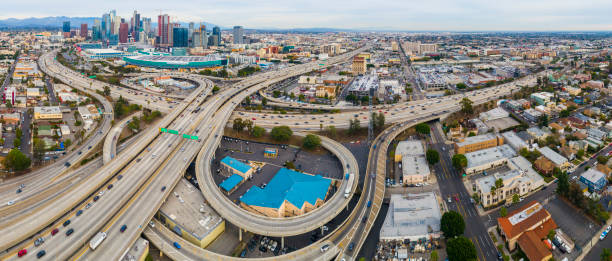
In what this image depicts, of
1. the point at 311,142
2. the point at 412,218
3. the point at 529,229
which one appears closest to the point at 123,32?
the point at 311,142

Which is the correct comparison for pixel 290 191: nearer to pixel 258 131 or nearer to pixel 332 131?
pixel 258 131

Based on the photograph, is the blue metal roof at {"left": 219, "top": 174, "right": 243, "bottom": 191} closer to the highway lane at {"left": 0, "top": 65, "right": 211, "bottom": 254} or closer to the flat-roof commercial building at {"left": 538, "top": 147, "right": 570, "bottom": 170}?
the highway lane at {"left": 0, "top": 65, "right": 211, "bottom": 254}

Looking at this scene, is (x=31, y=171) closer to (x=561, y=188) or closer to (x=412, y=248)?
(x=412, y=248)

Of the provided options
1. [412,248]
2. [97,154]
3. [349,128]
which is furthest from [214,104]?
[412,248]

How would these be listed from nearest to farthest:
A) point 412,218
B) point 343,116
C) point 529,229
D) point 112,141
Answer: point 529,229, point 412,218, point 112,141, point 343,116

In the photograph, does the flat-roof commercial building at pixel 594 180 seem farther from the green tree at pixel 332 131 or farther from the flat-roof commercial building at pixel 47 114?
the flat-roof commercial building at pixel 47 114

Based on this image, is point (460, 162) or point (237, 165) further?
point (237, 165)

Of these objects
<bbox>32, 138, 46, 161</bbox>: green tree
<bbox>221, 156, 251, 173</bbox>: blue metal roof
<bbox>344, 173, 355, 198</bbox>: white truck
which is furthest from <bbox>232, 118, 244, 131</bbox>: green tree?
<bbox>32, 138, 46, 161</bbox>: green tree

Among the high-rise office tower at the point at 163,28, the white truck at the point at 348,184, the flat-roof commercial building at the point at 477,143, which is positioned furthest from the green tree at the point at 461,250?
the high-rise office tower at the point at 163,28
